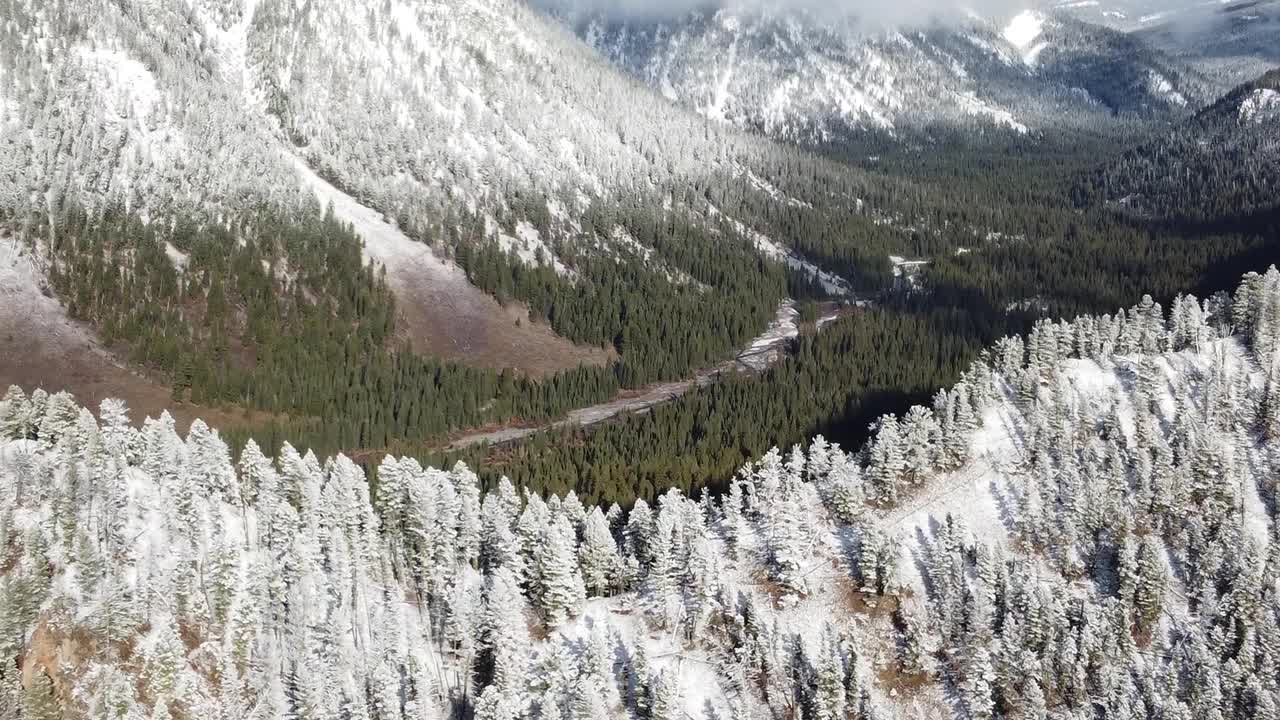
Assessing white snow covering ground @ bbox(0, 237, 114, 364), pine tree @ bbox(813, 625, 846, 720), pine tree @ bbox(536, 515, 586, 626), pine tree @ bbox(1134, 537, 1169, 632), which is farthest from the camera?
white snow covering ground @ bbox(0, 237, 114, 364)

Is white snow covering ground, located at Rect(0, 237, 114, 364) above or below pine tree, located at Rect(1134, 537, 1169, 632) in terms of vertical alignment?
above

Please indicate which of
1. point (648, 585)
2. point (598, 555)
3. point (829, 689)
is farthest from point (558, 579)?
point (829, 689)

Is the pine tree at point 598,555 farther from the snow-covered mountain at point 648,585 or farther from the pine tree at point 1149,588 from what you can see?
the pine tree at point 1149,588

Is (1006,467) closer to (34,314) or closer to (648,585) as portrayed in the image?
(648,585)

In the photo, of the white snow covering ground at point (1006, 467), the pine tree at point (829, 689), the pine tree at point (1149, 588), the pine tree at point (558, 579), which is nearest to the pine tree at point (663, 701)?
the pine tree at point (829, 689)

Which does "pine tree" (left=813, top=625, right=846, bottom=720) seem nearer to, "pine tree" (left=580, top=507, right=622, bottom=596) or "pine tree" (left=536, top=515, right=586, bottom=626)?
"pine tree" (left=580, top=507, right=622, bottom=596)

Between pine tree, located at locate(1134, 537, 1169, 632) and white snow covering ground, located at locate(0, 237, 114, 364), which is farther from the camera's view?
white snow covering ground, located at locate(0, 237, 114, 364)

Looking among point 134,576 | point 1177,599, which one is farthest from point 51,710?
point 1177,599

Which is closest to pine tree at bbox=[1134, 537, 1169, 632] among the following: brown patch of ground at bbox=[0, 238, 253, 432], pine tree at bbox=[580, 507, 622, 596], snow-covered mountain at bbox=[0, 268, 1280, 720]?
snow-covered mountain at bbox=[0, 268, 1280, 720]

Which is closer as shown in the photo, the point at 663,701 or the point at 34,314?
the point at 663,701
